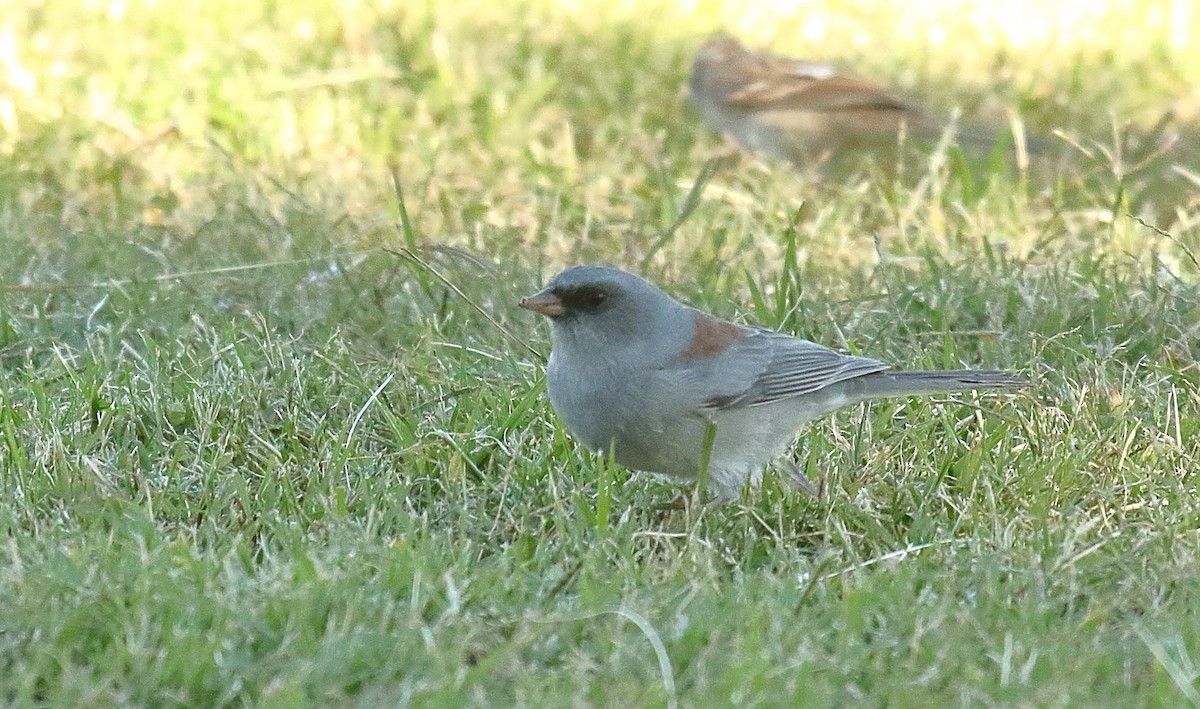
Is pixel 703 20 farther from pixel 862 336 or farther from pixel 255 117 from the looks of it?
pixel 862 336

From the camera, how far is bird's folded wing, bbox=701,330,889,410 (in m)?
4.00

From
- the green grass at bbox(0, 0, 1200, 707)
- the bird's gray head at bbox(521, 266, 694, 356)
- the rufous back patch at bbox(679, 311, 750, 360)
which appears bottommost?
the green grass at bbox(0, 0, 1200, 707)

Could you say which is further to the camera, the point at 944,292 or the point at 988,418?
the point at 944,292

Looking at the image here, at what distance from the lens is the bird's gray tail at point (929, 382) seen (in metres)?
4.04

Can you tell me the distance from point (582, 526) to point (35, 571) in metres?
1.14

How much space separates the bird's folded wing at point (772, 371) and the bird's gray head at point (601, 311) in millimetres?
170

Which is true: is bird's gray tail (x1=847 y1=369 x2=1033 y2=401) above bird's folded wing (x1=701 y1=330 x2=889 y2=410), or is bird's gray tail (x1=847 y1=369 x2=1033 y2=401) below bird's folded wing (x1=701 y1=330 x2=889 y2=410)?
below

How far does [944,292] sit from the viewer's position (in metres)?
5.25

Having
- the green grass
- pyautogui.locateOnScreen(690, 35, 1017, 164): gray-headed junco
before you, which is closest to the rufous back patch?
the green grass

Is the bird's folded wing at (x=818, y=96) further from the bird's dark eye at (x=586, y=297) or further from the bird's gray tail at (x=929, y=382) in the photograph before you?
the bird's dark eye at (x=586, y=297)

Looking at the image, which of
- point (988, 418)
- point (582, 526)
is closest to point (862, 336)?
point (988, 418)

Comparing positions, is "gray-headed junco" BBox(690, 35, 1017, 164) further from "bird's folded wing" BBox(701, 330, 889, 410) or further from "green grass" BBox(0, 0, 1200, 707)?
"bird's folded wing" BBox(701, 330, 889, 410)

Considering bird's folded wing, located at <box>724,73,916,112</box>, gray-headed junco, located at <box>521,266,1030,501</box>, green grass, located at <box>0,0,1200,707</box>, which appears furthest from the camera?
bird's folded wing, located at <box>724,73,916,112</box>

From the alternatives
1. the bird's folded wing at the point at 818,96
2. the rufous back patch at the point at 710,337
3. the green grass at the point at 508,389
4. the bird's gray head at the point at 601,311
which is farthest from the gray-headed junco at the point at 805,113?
the bird's gray head at the point at 601,311
